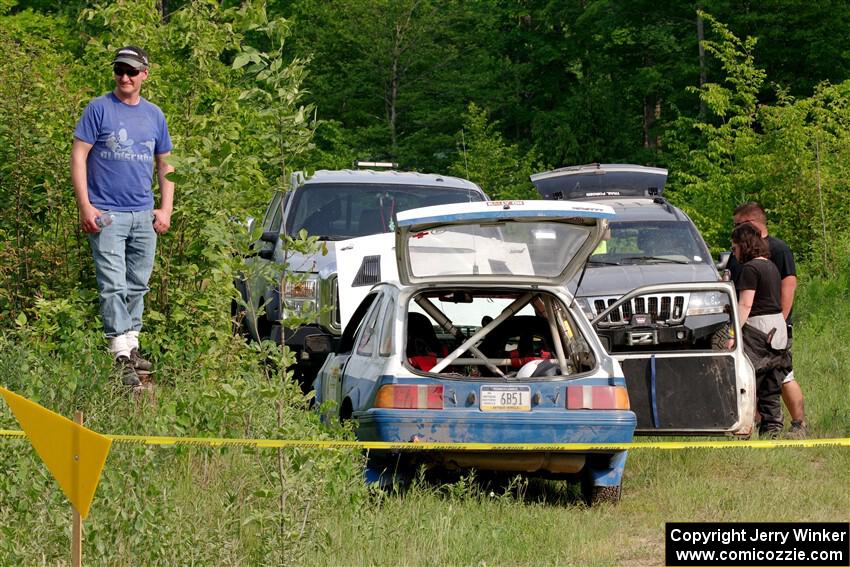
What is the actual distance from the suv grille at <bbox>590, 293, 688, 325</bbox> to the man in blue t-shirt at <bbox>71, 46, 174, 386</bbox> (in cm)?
418

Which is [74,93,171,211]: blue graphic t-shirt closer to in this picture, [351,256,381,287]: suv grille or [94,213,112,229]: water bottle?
[94,213,112,229]: water bottle

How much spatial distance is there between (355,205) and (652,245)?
3.14m

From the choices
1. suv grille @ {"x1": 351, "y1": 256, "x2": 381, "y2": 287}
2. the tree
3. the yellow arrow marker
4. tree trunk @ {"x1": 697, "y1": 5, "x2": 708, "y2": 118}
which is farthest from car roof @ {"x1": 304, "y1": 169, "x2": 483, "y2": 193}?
tree trunk @ {"x1": 697, "y1": 5, "x2": 708, "y2": 118}

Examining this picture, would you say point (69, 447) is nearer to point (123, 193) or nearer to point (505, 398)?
point (505, 398)

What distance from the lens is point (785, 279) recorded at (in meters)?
11.4

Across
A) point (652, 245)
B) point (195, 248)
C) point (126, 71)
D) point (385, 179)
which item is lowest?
point (652, 245)

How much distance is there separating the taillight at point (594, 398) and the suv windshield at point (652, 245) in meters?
5.86

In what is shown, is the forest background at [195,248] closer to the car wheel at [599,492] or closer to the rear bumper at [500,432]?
the rear bumper at [500,432]

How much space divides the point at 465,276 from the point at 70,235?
326cm

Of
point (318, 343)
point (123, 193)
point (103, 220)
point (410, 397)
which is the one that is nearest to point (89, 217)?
point (103, 220)

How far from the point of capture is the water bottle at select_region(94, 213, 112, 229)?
29.8 ft

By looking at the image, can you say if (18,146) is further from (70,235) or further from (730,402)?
(730,402)

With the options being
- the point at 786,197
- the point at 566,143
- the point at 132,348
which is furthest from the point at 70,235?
the point at 566,143

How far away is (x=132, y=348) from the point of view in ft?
30.3
